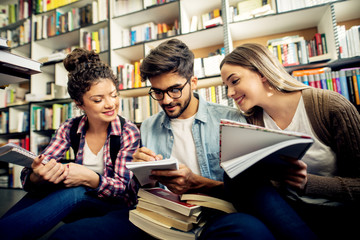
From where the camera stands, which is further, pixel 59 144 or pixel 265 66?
pixel 59 144

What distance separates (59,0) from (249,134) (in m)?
3.19

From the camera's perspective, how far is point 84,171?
90 cm

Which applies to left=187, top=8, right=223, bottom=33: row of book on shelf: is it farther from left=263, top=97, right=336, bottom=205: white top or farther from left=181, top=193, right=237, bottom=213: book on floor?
left=181, top=193, right=237, bottom=213: book on floor

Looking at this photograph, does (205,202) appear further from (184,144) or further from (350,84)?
(350,84)

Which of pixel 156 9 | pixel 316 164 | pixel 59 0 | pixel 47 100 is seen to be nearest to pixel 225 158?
pixel 316 164

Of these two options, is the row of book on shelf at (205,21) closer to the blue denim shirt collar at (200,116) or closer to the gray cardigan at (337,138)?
the blue denim shirt collar at (200,116)

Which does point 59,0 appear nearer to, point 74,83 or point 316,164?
point 74,83

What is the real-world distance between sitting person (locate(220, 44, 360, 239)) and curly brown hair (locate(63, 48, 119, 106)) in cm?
73

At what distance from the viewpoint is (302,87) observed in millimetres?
917

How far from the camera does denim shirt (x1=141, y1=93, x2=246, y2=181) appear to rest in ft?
3.30

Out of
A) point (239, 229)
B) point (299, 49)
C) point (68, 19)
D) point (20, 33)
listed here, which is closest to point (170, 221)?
point (239, 229)

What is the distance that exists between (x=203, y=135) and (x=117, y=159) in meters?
0.48

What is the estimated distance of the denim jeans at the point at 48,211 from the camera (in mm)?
662

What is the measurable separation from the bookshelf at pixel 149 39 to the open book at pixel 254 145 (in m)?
1.44
